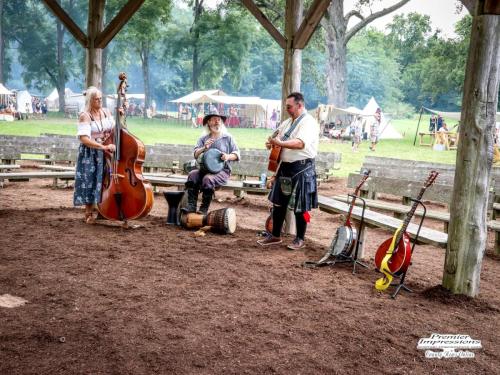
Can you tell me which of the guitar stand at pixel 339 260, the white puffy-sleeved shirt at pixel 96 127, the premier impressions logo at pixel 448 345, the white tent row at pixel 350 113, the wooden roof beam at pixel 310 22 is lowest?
the premier impressions logo at pixel 448 345

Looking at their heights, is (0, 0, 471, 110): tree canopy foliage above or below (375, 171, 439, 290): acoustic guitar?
above

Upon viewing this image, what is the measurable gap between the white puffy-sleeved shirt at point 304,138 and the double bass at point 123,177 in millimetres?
1655

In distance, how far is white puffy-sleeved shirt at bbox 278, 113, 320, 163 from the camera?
601cm

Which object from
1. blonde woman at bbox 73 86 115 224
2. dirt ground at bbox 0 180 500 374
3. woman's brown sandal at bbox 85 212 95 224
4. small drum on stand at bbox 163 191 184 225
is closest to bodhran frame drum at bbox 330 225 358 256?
dirt ground at bbox 0 180 500 374

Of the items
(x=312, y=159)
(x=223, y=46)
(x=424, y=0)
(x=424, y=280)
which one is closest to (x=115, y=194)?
(x=312, y=159)

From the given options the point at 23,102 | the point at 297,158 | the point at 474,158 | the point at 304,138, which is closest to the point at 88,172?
the point at 297,158

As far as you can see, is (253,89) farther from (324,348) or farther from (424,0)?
(324,348)

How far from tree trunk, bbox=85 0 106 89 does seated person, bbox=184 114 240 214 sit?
2.29m

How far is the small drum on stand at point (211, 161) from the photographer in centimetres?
706

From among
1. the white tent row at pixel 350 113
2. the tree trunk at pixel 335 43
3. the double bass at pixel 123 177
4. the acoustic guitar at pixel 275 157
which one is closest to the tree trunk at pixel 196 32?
the white tent row at pixel 350 113

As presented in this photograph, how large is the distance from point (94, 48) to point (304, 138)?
4195mm

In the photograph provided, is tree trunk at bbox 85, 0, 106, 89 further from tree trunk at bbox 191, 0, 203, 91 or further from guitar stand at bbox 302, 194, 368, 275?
tree trunk at bbox 191, 0, 203, 91

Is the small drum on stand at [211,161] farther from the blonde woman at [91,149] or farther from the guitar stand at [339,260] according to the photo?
the guitar stand at [339,260]

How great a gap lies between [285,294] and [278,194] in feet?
5.94
